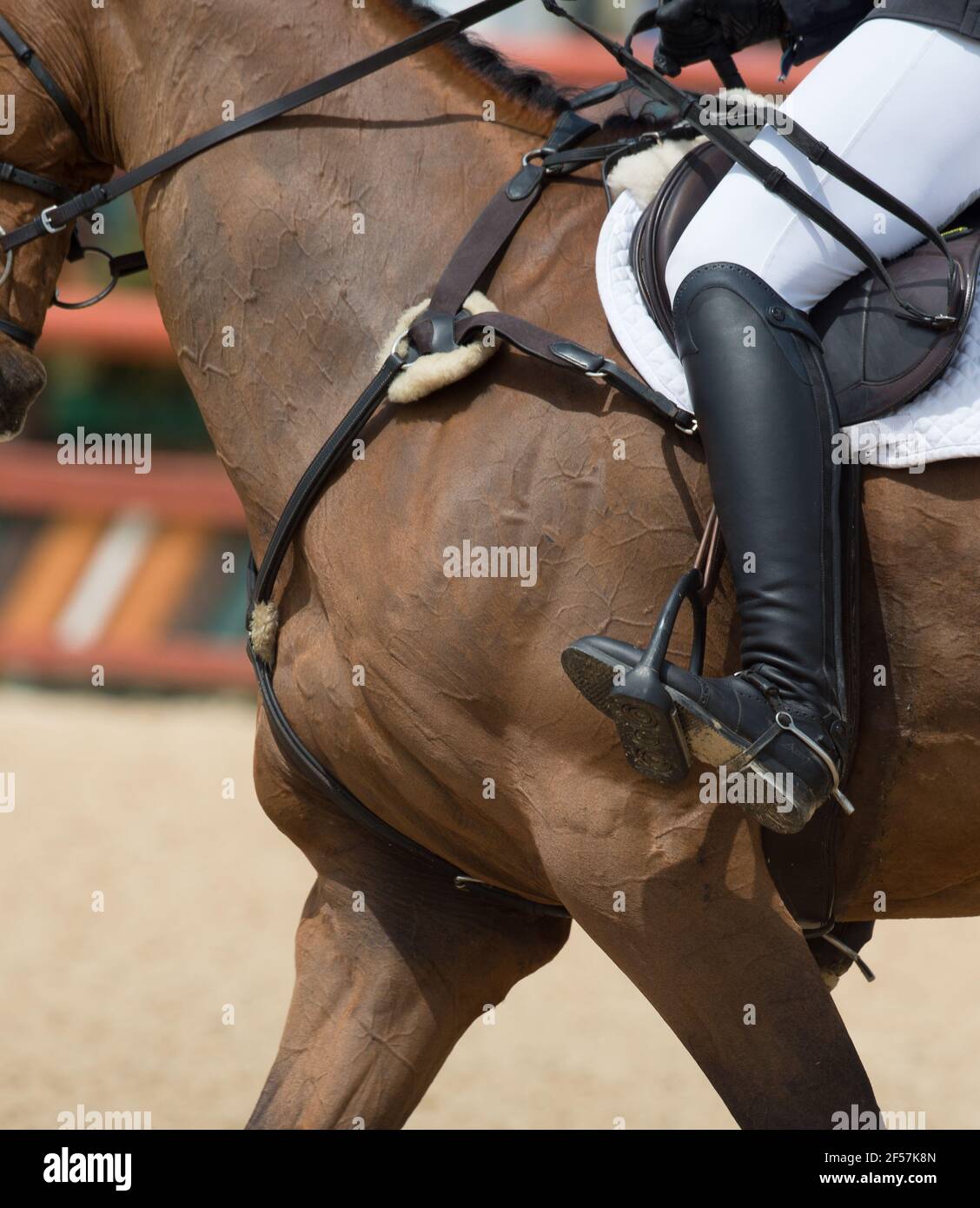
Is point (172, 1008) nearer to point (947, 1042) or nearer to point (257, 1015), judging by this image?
point (257, 1015)

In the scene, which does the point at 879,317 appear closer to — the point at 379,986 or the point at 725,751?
the point at 725,751

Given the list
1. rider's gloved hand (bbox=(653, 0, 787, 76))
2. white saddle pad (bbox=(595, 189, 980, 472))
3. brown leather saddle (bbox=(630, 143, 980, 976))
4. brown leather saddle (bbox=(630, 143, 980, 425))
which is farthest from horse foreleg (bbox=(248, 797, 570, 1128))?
rider's gloved hand (bbox=(653, 0, 787, 76))

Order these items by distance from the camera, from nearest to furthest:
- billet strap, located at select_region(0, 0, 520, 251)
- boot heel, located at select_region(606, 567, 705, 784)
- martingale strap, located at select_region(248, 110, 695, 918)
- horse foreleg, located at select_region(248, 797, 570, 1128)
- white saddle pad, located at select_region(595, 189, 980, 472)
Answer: boot heel, located at select_region(606, 567, 705, 784), white saddle pad, located at select_region(595, 189, 980, 472), martingale strap, located at select_region(248, 110, 695, 918), billet strap, located at select_region(0, 0, 520, 251), horse foreleg, located at select_region(248, 797, 570, 1128)

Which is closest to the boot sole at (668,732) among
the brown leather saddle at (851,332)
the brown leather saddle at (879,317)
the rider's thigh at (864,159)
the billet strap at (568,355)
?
the brown leather saddle at (851,332)

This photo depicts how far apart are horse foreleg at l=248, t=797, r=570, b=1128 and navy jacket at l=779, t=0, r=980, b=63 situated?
1679 mm

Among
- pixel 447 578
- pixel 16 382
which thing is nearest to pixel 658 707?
pixel 447 578

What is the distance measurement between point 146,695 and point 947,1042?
5269 millimetres

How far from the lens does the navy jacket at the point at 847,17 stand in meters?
2.39

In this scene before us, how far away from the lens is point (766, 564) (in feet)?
7.79

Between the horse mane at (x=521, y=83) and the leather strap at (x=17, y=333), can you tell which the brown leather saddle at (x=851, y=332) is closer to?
the horse mane at (x=521, y=83)

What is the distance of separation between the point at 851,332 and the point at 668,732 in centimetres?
70

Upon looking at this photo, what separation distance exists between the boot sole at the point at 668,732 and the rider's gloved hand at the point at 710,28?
120 cm

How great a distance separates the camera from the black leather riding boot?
7.60ft

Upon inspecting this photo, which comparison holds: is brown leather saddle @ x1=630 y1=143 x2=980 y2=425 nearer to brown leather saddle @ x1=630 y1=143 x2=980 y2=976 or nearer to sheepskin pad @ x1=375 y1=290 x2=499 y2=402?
brown leather saddle @ x1=630 y1=143 x2=980 y2=976
